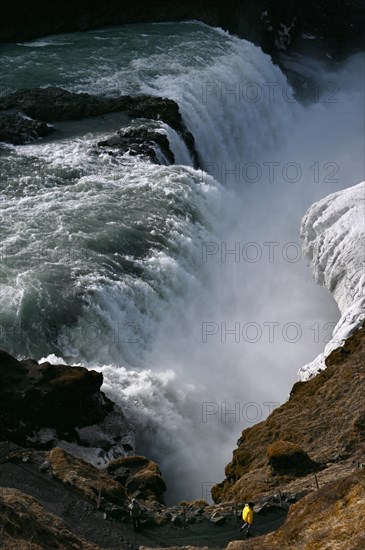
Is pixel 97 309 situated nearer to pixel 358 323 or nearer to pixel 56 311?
pixel 56 311

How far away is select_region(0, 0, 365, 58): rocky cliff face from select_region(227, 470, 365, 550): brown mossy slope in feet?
124

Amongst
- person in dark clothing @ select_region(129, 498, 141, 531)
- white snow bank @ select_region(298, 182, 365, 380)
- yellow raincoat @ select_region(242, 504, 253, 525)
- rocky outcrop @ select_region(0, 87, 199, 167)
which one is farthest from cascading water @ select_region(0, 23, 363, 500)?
yellow raincoat @ select_region(242, 504, 253, 525)

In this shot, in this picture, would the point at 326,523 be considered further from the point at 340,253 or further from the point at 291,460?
the point at 340,253

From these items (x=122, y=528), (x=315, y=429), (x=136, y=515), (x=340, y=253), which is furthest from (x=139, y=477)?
(x=340, y=253)

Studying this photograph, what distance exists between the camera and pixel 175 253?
2708 cm

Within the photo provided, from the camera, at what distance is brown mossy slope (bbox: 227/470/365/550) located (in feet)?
39.2

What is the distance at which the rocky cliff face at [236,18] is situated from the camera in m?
46.8

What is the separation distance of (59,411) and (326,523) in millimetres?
8818

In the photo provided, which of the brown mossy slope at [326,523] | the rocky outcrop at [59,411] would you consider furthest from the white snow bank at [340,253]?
the brown mossy slope at [326,523]

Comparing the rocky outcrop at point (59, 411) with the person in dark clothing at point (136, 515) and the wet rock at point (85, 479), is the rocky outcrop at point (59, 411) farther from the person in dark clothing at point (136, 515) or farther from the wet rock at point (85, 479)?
the person in dark clothing at point (136, 515)

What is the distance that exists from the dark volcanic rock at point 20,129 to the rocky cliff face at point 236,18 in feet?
42.1

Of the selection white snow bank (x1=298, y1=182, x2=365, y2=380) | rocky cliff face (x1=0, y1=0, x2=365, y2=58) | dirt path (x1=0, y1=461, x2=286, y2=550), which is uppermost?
rocky cliff face (x1=0, y1=0, x2=365, y2=58)

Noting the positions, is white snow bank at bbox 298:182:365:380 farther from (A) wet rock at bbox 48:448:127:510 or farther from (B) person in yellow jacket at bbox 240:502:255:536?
(A) wet rock at bbox 48:448:127:510

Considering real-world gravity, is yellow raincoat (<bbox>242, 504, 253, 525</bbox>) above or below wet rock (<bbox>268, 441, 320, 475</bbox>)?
below
